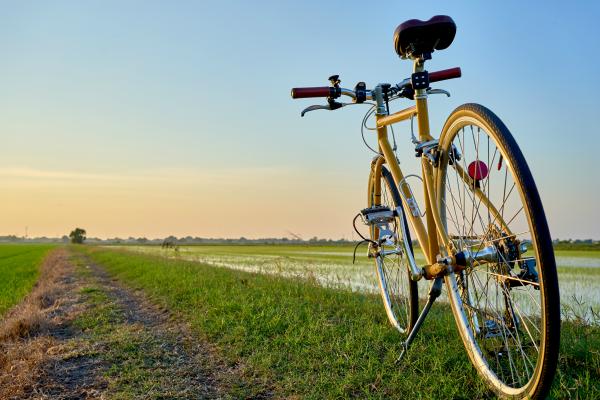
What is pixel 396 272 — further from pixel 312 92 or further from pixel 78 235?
pixel 78 235

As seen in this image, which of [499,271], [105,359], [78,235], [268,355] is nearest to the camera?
[499,271]

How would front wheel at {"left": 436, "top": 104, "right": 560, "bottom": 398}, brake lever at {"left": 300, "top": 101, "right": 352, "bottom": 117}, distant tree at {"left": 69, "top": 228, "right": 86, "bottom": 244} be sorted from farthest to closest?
distant tree at {"left": 69, "top": 228, "right": 86, "bottom": 244} → brake lever at {"left": 300, "top": 101, "right": 352, "bottom": 117} → front wheel at {"left": 436, "top": 104, "right": 560, "bottom": 398}

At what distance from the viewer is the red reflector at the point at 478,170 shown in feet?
8.46

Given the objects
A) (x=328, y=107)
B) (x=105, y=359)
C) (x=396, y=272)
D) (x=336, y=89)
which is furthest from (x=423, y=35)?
(x=105, y=359)

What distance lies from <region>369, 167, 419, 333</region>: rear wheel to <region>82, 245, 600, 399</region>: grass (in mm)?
164

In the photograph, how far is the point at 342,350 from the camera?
143 inches

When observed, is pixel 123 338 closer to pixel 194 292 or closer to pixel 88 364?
pixel 88 364

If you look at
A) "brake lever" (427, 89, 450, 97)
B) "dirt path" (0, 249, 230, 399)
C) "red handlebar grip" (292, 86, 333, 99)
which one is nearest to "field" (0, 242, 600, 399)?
"dirt path" (0, 249, 230, 399)

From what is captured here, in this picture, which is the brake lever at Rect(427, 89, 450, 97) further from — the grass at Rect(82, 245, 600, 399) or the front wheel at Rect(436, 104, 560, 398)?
the grass at Rect(82, 245, 600, 399)

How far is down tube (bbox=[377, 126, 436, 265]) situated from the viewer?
10.4 ft

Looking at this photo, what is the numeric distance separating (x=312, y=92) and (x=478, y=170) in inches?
54.7

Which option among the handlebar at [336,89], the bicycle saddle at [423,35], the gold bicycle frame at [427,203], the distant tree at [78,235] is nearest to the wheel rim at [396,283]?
the gold bicycle frame at [427,203]

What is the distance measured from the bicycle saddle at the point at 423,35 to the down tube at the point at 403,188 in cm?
90

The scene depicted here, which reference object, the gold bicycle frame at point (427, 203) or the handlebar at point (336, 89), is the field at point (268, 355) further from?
the handlebar at point (336, 89)
